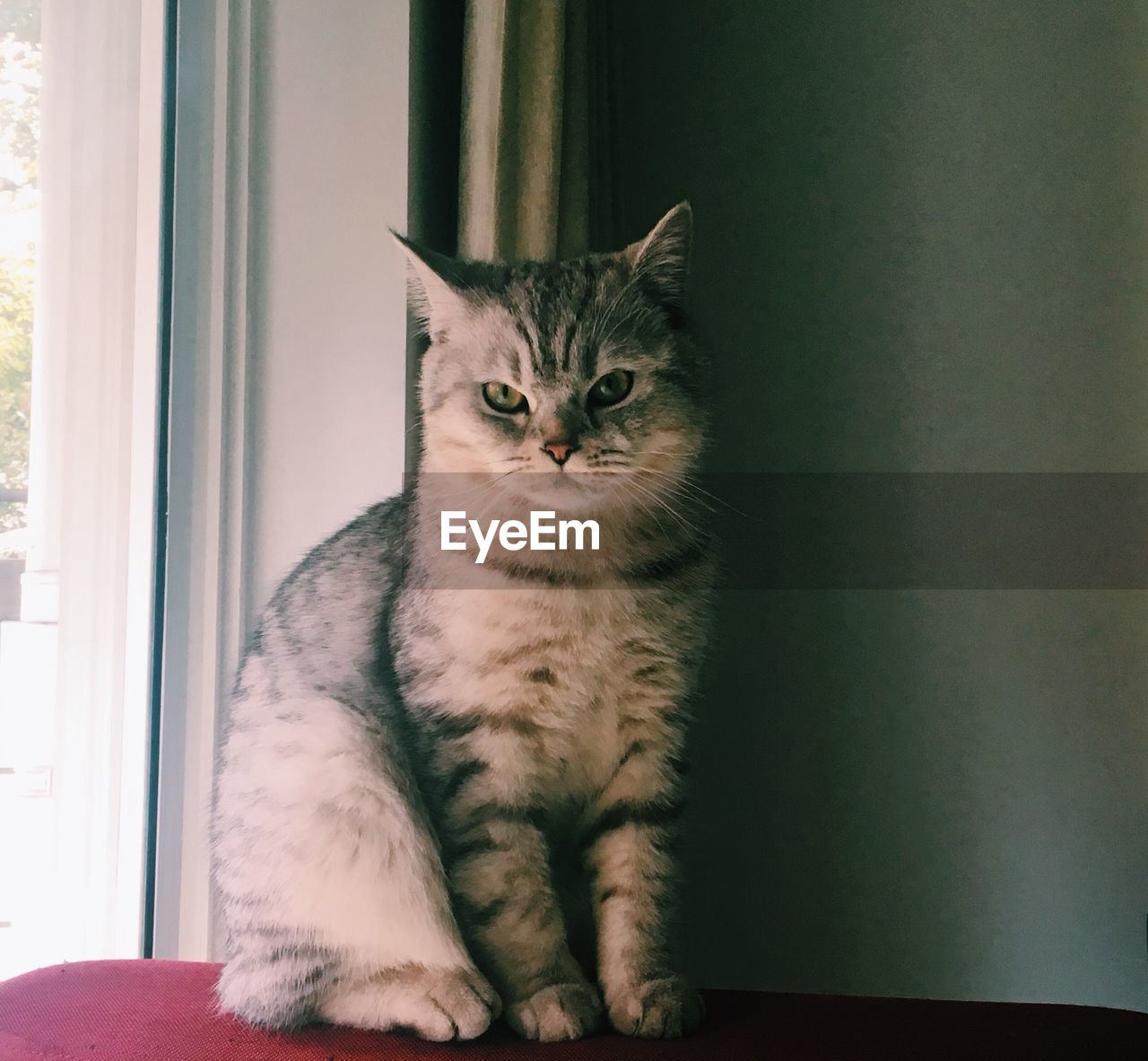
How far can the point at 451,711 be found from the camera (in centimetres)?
76

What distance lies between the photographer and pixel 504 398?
0.81 m

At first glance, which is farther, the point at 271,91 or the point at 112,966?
the point at 271,91

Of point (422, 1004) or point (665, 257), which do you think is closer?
point (422, 1004)

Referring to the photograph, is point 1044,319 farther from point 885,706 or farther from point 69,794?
point 69,794

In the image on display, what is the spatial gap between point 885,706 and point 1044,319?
23.5 inches

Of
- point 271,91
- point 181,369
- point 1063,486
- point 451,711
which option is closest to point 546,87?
point 271,91

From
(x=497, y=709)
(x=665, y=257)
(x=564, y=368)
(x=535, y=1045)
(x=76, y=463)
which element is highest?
(x=665, y=257)

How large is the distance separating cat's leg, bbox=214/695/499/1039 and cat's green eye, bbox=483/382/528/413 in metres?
0.31

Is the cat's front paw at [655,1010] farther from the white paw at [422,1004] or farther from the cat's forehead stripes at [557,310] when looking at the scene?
the cat's forehead stripes at [557,310]

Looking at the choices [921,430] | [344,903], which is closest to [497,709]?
[344,903]

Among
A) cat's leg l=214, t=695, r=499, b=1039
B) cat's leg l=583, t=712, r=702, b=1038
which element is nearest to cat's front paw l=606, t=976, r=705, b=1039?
cat's leg l=583, t=712, r=702, b=1038

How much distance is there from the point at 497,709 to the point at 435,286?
0.38m

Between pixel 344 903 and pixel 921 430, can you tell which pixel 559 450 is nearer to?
pixel 344 903

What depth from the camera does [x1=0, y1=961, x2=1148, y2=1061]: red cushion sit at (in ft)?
2.26
